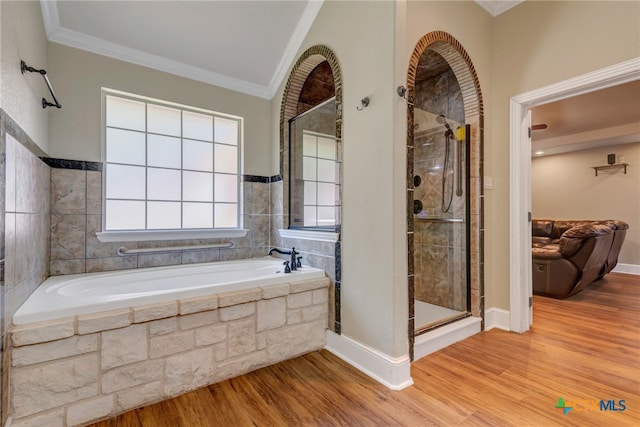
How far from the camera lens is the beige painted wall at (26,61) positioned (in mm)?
1319

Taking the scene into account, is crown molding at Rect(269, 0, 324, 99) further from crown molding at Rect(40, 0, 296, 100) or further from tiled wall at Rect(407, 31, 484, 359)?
tiled wall at Rect(407, 31, 484, 359)

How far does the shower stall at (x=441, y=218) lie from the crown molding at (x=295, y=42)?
1.24m

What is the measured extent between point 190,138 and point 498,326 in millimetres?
3294

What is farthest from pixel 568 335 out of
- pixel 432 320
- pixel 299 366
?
pixel 299 366

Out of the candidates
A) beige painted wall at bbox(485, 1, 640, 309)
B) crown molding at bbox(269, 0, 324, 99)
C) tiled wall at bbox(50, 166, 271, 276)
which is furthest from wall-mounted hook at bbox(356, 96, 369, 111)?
tiled wall at bbox(50, 166, 271, 276)

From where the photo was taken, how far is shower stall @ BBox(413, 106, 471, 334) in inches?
105

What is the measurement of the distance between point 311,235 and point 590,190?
5.90m

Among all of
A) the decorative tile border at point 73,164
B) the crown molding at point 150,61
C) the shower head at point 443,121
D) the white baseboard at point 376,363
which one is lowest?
the white baseboard at point 376,363

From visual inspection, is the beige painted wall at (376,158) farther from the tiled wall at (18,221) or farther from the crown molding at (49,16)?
the crown molding at (49,16)

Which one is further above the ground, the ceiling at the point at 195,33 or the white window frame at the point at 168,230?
the ceiling at the point at 195,33

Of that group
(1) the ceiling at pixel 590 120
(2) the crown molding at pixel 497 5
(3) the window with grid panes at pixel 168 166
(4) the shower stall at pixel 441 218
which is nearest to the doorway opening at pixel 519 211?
(4) the shower stall at pixel 441 218

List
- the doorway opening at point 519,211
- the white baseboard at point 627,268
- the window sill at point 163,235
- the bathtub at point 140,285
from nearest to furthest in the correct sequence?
the bathtub at point 140,285
the window sill at point 163,235
the doorway opening at point 519,211
the white baseboard at point 627,268

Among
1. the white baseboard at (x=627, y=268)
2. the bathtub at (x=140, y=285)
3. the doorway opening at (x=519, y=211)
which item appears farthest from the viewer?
the white baseboard at (x=627, y=268)

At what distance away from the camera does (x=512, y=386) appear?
174cm
